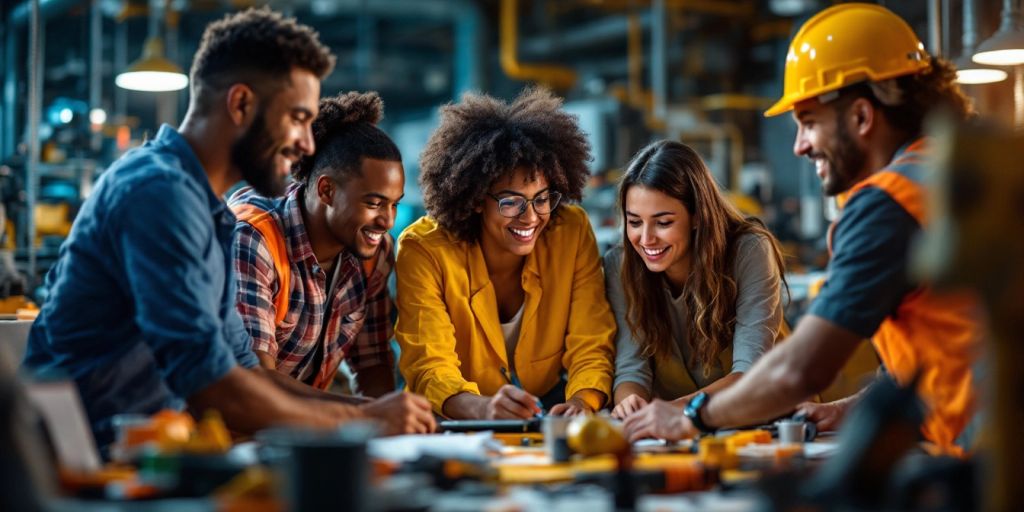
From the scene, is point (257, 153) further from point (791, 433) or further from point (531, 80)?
point (531, 80)

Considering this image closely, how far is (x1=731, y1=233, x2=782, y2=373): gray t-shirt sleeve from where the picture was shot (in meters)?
3.26

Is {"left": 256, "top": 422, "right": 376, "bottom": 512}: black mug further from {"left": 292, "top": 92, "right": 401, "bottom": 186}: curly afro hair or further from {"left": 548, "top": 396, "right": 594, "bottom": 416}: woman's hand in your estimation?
{"left": 292, "top": 92, "right": 401, "bottom": 186}: curly afro hair

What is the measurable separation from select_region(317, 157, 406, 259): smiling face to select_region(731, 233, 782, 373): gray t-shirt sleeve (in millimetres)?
1132

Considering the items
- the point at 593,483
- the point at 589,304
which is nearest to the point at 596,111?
the point at 589,304

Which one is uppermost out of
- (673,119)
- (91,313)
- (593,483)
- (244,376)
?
(673,119)

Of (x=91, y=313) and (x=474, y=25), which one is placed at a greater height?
(x=474, y=25)

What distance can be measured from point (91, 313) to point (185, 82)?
17.7 ft

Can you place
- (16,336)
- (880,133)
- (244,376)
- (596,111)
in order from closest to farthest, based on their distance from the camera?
(244,376) → (880,133) → (16,336) → (596,111)

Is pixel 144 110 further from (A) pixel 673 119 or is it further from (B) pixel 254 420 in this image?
(B) pixel 254 420

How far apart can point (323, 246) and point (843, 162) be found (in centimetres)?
172

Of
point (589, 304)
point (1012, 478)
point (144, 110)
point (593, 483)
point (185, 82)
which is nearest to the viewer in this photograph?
point (1012, 478)

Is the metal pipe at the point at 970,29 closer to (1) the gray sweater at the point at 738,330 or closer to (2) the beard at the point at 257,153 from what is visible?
(1) the gray sweater at the point at 738,330

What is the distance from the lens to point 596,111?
9875mm

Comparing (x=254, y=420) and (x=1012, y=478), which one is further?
(x=254, y=420)
